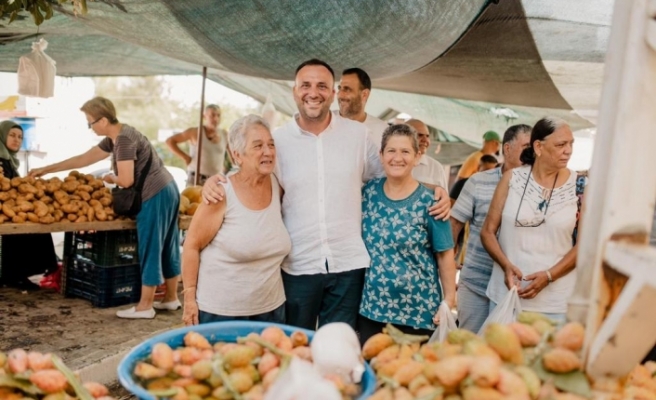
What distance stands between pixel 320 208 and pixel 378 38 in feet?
6.58

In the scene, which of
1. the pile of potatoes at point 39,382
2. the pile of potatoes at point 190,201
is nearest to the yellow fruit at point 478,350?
the pile of potatoes at point 39,382

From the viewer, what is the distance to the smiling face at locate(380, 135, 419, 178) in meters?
2.66

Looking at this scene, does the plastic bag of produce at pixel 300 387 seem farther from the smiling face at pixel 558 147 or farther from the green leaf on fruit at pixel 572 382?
the smiling face at pixel 558 147

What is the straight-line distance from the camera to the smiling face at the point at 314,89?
8.96 feet

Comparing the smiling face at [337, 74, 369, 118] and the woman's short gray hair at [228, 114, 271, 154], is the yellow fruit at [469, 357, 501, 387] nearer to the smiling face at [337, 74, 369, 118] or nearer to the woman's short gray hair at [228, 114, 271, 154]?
the woman's short gray hair at [228, 114, 271, 154]

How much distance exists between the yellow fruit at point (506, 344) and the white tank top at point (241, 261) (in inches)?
53.1

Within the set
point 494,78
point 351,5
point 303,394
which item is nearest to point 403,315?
point 303,394

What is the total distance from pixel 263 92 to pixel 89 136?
12.5m

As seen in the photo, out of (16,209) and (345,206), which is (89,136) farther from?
(345,206)

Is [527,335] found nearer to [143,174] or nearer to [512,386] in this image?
[512,386]

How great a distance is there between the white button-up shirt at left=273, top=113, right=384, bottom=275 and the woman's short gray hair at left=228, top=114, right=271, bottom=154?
25 centimetres

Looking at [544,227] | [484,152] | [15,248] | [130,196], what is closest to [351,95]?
[544,227]

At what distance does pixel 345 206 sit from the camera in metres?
2.76

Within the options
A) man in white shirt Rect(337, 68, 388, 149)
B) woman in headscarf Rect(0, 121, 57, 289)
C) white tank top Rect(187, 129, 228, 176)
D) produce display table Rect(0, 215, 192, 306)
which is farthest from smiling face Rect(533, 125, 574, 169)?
white tank top Rect(187, 129, 228, 176)
